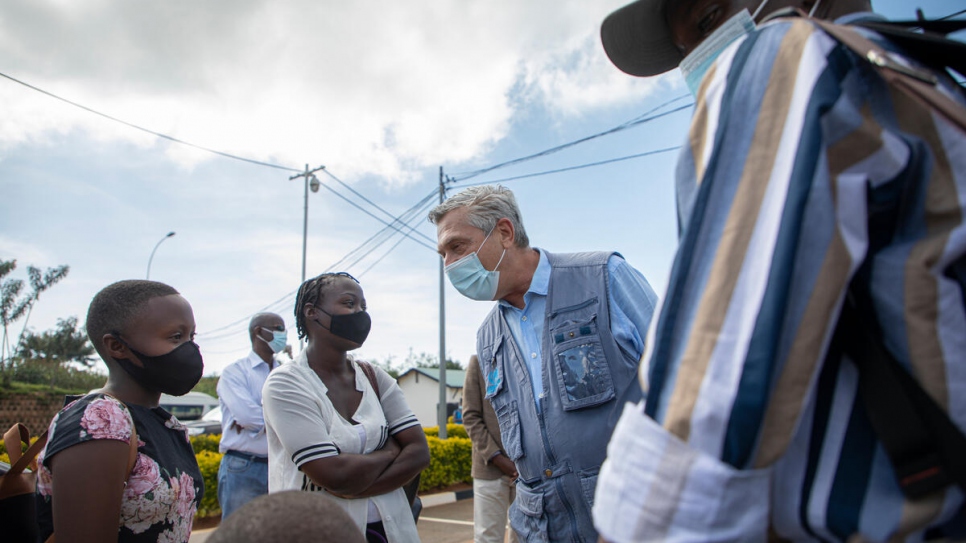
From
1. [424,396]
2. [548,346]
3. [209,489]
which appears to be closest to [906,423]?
[548,346]

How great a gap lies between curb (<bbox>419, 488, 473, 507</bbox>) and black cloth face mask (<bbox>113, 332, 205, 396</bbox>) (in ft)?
25.1

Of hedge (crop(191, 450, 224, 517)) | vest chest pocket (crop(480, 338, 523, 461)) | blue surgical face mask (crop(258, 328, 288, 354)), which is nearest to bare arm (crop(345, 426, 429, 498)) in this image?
vest chest pocket (crop(480, 338, 523, 461))

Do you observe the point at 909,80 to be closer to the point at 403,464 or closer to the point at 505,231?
the point at 505,231

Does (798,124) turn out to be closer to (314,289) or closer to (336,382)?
(336,382)

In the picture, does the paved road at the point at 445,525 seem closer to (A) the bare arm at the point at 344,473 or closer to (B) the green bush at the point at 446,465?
(B) the green bush at the point at 446,465

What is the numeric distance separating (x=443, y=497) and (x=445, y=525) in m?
2.41

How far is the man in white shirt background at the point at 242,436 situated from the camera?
4.64 metres

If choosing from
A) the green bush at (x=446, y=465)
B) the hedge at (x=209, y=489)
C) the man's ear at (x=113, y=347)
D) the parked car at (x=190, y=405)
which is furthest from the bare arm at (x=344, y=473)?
the parked car at (x=190, y=405)

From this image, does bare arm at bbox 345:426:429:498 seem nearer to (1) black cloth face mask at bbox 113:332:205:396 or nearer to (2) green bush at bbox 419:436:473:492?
(1) black cloth face mask at bbox 113:332:205:396

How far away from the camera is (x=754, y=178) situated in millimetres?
784

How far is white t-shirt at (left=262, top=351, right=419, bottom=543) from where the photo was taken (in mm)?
2447

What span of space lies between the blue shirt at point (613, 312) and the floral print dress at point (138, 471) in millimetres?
1400

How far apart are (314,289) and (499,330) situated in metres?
1.24

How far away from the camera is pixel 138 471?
2031 mm
